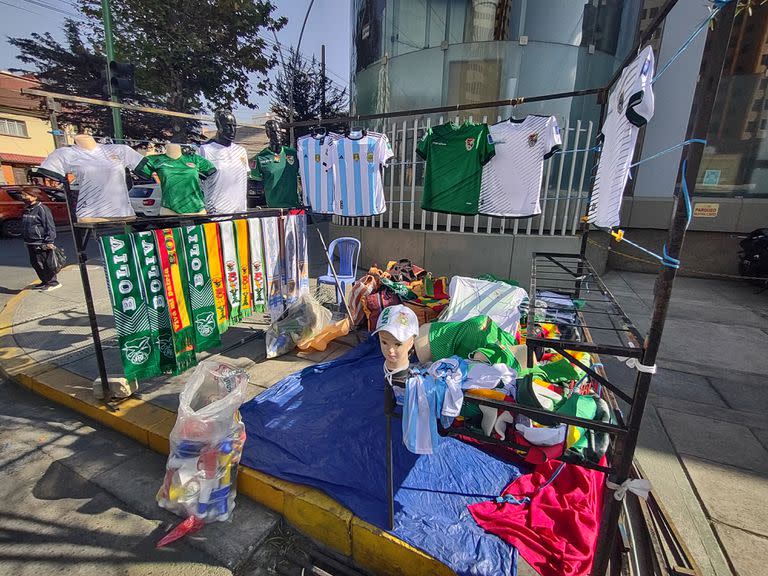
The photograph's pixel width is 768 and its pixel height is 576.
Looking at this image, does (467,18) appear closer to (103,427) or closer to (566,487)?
(566,487)

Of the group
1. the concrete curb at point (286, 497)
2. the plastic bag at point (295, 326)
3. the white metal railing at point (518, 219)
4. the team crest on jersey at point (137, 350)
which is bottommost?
the concrete curb at point (286, 497)

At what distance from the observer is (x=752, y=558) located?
2086 millimetres

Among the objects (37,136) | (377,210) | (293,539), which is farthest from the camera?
(37,136)

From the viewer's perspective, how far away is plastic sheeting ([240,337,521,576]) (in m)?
2.12

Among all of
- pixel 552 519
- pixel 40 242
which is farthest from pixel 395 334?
pixel 40 242

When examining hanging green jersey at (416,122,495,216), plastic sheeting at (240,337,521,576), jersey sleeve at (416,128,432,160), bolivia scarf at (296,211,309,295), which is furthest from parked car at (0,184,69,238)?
plastic sheeting at (240,337,521,576)

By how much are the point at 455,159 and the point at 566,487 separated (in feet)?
11.7

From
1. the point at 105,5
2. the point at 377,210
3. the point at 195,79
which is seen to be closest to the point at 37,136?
the point at 195,79

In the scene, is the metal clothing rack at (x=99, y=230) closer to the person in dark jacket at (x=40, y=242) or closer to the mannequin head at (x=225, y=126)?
the mannequin head at (x=225, y=126)

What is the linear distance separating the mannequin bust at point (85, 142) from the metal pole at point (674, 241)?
4791mm

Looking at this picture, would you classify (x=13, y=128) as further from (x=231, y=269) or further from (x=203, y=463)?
(x=203, y=463)

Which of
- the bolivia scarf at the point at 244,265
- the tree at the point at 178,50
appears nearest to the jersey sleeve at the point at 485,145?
the bolivia scarf at the point at 244,265

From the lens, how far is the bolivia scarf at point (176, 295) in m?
3.25

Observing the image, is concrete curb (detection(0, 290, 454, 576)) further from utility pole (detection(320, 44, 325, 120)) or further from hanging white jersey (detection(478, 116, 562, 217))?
utility pole (detection(320, 44, 325, 120))
